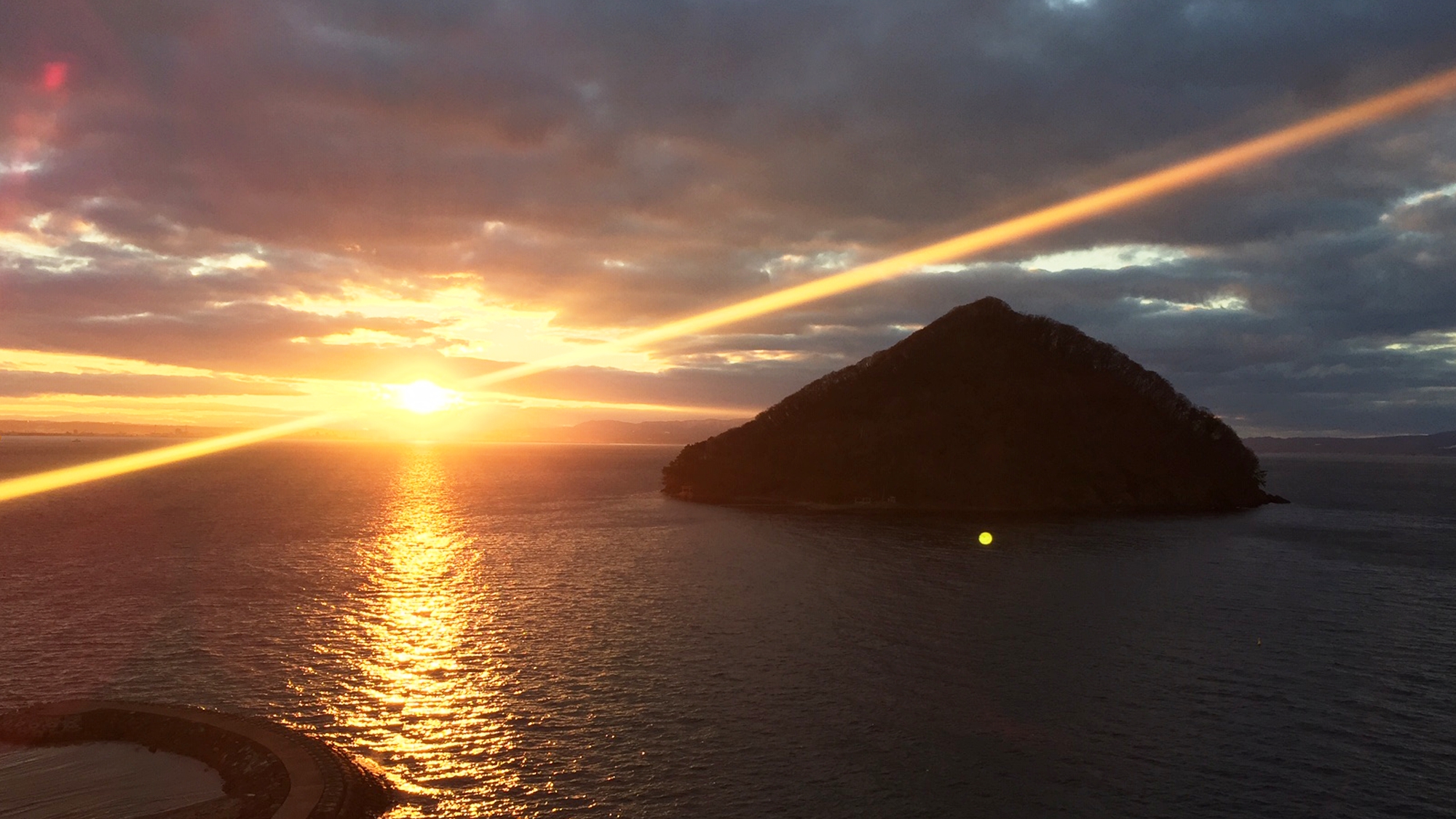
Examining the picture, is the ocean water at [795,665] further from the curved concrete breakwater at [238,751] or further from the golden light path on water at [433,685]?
the curved concrete breakwater at [238,751]

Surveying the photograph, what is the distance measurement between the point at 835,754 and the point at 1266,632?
32532 millimetres

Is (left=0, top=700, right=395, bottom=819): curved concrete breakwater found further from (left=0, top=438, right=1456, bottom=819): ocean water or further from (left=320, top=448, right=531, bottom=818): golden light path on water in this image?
(left=0, top=438, right=1456, bottom=819): ocean water

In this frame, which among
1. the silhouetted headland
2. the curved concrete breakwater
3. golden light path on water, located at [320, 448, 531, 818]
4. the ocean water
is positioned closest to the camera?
the curved concrete breakwater

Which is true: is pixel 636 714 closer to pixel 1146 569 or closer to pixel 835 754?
pixel 835 754

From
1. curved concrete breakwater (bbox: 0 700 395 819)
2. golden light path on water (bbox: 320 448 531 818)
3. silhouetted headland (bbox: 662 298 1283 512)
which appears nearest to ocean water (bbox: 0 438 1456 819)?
golden light path on water (bbox: 320 448 531 818)

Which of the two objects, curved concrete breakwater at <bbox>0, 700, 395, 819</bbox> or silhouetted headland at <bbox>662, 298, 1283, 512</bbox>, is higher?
silhouetted headland at <bbox>662, 298, 1283, 512</bbox>

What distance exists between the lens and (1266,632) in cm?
4784

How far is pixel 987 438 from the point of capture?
140 meters

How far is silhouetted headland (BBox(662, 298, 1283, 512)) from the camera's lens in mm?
133875

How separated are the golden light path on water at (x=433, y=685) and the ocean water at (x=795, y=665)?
0.63ft

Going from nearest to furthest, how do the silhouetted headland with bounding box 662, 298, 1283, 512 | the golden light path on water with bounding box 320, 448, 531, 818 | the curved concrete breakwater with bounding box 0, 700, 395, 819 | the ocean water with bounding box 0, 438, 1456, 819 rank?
the curved concrete breakwater with bounding box 0, 700, 395, 819
the ocean water with bounding box 0, 438, 1456, 819
the golden light path on water with bounding box 320, 448, 531, 818
the silhouetted headland with bounding box 662, 298, 1283, 512

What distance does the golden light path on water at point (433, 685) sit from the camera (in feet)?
91.4

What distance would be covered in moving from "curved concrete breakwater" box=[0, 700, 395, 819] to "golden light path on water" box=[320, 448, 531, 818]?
66.1 inches

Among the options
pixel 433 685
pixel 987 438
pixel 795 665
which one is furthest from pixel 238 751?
pixel 987 438
